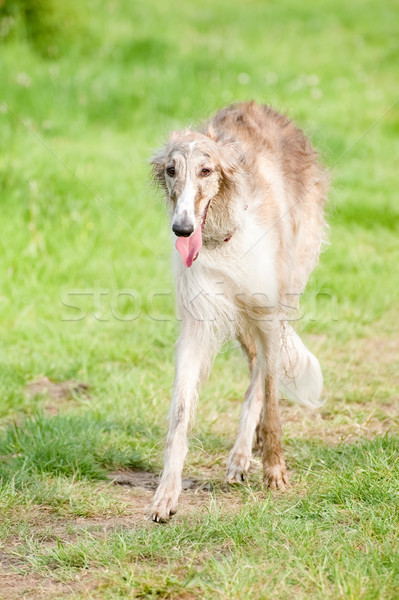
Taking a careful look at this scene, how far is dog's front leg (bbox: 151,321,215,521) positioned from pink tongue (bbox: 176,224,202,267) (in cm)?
41

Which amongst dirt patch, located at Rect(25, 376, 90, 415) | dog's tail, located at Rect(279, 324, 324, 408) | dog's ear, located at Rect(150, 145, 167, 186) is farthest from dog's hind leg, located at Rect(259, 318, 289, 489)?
dirt patch, located at Rect(25, 376, 90, 415)

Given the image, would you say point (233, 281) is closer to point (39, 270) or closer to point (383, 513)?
point (383, 513)

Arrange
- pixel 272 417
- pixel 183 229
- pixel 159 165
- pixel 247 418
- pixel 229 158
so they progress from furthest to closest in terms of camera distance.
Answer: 1. pixel 247 418
2. pixel 272 417
3. pixel 159 165
4. pixel 229 158
5. pixel 183 229

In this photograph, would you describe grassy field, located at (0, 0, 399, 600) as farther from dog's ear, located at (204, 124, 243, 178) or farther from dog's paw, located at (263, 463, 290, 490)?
dog's ear, located at (204, 124, 243, 178)

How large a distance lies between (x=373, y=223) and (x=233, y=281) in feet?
14.6

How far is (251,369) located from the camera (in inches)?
179

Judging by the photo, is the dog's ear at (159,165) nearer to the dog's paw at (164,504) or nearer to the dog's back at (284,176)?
the dog's back at (284,176)

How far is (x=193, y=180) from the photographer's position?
11.6ft

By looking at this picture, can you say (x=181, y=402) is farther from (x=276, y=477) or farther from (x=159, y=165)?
(x=159, y=165)

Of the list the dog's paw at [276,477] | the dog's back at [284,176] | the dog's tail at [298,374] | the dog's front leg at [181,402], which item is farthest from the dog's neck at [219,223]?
the dog's paw at [276,477]

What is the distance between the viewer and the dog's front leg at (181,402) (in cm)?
346

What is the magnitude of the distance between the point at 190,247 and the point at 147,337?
2.31 meters

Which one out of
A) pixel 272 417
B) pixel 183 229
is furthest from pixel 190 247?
pixel 272 417

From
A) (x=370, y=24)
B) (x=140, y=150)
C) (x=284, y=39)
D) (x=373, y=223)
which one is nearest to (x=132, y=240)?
(x=140, y=150)
